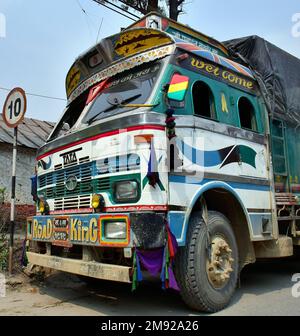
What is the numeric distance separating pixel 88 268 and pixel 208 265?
4.31 feet

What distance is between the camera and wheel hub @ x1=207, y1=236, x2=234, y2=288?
14.8 ft

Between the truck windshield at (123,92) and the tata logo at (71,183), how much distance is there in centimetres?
73

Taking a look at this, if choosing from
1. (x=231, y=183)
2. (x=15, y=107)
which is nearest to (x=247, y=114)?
(x=231, y=183)

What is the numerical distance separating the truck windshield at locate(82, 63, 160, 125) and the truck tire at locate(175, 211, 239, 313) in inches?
58.0

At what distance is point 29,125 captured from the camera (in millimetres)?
11938

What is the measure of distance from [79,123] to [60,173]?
0.69 metres

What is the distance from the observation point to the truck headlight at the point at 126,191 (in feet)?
13.4

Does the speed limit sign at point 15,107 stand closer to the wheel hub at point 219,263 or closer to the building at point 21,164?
the building at point 21,164

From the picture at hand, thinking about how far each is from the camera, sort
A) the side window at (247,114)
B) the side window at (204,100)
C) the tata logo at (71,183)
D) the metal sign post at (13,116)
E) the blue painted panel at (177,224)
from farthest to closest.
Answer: the metal sign post at (13,116) < the side window at (247,114) < the side window at (204,100) < the tata logo at (71,183) < the blue painted panel at (177,224)

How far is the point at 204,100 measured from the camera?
5.05m

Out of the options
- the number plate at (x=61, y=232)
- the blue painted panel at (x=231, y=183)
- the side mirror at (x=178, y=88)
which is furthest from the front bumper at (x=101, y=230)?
the side mirror at (x=178, y=88)

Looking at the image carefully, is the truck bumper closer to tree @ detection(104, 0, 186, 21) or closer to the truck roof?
the truck roof
